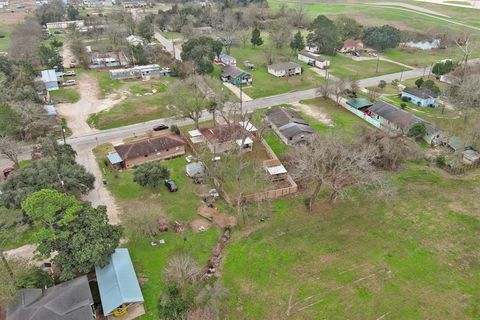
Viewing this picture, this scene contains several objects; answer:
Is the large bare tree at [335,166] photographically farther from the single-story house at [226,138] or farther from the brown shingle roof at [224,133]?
the brown shingle roof at [224,133]

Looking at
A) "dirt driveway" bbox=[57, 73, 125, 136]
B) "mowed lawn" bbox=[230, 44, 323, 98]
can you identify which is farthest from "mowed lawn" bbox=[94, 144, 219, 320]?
"mowed lawn" bbox=[230, 44, 323, 98]

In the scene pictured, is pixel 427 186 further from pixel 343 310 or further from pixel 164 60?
pixel 164 60

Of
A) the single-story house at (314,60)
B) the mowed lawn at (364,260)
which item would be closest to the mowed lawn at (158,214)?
the mowed lawn at (364,260)

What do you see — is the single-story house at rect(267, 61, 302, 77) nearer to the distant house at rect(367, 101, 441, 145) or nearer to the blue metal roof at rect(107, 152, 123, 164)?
the distant house at rect(367, 101, 441, 145)

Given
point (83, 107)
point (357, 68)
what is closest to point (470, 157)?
point (357, 68)

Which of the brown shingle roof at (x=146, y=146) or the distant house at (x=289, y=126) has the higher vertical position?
the brown shingle roof at (x=146, y=146)

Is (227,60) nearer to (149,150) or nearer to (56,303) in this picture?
(149,150)
